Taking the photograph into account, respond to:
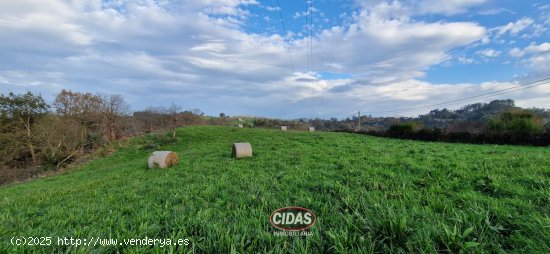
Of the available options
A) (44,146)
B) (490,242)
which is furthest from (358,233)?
(44,146)

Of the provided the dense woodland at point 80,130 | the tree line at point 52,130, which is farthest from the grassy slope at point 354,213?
the tree line at point 52,130

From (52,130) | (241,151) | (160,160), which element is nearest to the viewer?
(160,160)

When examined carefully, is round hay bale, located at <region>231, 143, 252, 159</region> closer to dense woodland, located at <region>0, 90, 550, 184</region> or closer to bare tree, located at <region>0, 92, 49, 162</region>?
dense woodland, located at <region>0, 90, 550, 184</region>

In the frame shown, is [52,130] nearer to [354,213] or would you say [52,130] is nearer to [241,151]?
[241,151]

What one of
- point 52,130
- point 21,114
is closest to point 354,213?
point 52,130

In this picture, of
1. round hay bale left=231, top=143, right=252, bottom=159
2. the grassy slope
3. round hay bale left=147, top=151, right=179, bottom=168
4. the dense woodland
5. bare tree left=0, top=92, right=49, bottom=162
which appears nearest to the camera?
the grassy slope

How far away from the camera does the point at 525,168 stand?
5004mm

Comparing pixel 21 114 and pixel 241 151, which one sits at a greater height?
pixel 21 114

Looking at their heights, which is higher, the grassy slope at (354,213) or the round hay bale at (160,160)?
the grassy slope at (354,213)

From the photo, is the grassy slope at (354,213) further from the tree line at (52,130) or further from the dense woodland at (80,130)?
the tree line at (52,130)

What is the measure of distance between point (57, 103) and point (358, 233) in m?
34.4

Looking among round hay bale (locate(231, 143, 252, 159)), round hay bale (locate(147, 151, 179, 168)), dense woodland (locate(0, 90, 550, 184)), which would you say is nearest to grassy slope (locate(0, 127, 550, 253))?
round hay bale (locate(147, 151, 179, 168))

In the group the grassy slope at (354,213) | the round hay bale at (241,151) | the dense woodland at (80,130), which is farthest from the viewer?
the dense woodland at (80,130)

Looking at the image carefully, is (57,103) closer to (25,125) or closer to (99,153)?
(25,125)
